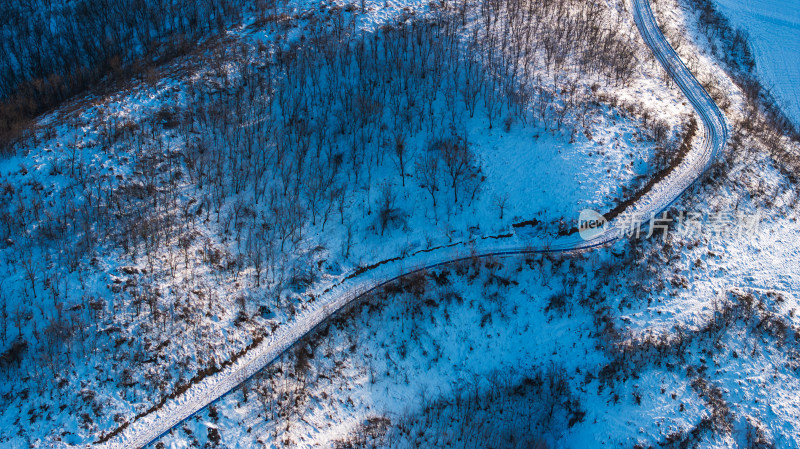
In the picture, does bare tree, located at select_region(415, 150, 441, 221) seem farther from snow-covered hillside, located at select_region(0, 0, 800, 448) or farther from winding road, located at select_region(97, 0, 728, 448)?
winding road, located at select_region(97, 0, 728, 448)

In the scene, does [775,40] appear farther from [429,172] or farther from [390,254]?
[390,254]

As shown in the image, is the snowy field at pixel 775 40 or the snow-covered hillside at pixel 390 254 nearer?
the snow-covered hillside at pixel 390 254

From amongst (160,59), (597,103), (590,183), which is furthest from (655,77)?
(160,59)

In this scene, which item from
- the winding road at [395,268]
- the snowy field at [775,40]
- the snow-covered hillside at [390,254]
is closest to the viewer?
the winding road at [395,268]

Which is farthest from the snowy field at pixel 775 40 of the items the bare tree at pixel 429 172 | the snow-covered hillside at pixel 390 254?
the bare tree at pixel 429 172

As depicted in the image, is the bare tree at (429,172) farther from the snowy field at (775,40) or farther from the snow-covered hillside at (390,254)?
the snowy field at (775,40)

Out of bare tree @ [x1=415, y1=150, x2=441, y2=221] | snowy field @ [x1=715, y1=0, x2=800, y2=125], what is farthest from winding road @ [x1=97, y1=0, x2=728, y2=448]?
snowy field @ [x1=715, y1=0, x2=800, y2=125]

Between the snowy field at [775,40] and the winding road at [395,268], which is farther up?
the snowy field at [775,40]
